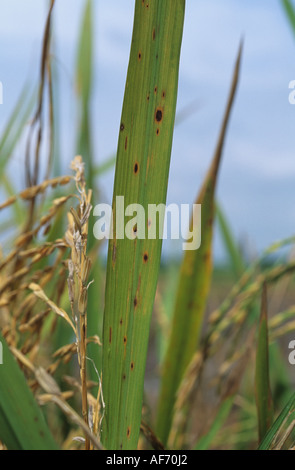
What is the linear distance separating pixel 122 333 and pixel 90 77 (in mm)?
423

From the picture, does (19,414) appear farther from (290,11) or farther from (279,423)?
(290,11)

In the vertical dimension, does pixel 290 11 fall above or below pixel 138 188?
above

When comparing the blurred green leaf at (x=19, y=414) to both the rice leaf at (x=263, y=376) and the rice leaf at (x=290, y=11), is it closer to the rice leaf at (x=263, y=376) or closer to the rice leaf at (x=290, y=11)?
the rice leaf at (x=263, y=376)

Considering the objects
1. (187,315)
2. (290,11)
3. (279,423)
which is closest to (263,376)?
(279,423)

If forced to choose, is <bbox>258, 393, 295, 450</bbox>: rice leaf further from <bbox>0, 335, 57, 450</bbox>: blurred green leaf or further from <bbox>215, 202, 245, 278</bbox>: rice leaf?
<bbox>215, 202, 245, 278</bbox>: rice leaf

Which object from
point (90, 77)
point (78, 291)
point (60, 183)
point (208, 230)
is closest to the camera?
point (78, 291)

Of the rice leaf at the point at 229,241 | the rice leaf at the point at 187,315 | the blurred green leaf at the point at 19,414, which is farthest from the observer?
the rice leaf at the point at 229,241

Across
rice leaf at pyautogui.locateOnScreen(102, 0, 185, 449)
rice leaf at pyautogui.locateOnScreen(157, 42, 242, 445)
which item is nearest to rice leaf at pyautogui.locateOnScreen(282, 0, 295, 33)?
rice leaf at pyautogui.locateOnScreen(157, 42, 242, 445)

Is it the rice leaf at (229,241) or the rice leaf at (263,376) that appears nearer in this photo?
the rice leaf at (263,376)

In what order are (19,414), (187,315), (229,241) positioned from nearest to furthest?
(19,414) → (187,315) → (229,241)

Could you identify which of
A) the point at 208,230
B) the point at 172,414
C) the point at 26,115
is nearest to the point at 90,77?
the point at 26,115

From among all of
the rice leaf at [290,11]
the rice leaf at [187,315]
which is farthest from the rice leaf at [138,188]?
the rice leaf at [290,11]

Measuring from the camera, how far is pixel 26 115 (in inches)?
23.4
